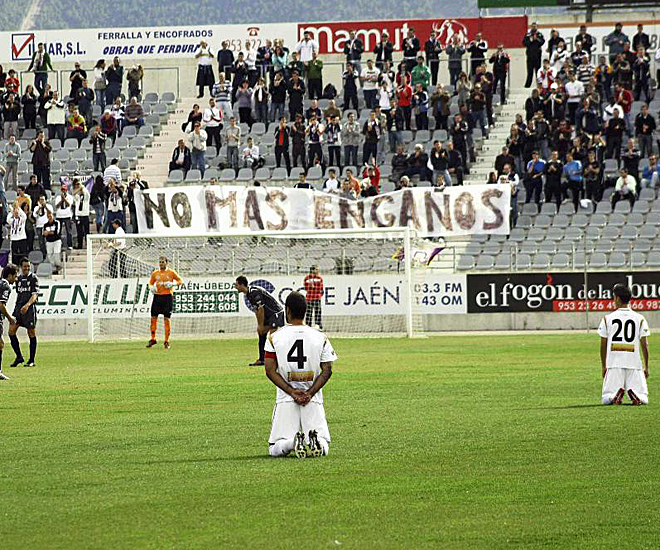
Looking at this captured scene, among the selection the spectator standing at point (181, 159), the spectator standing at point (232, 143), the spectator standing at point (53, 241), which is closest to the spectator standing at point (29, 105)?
the spectator standing at point (181, 159)

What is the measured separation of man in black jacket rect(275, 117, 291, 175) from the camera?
1673 inches

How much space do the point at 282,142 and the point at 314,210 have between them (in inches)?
187

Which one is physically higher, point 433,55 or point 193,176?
point 433,55

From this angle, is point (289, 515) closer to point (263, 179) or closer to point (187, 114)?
point (263, 179)

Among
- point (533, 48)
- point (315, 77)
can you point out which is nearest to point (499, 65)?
point (533, 48)

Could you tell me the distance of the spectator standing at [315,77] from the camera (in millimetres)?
46094

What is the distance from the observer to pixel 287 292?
1453 inches

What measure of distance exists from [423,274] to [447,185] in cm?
369

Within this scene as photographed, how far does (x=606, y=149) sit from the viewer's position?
4091 cm

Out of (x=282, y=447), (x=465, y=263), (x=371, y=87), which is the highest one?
(x=371, y=87)

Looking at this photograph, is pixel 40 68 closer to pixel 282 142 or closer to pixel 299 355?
pixel 282 142

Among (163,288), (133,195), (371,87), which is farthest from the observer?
(371,87)

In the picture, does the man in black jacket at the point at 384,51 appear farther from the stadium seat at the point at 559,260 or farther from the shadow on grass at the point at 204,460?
the shadow on grass at the point at 204,460

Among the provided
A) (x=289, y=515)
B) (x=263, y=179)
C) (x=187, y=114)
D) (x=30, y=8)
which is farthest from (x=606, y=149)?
(x=30, y=8)
